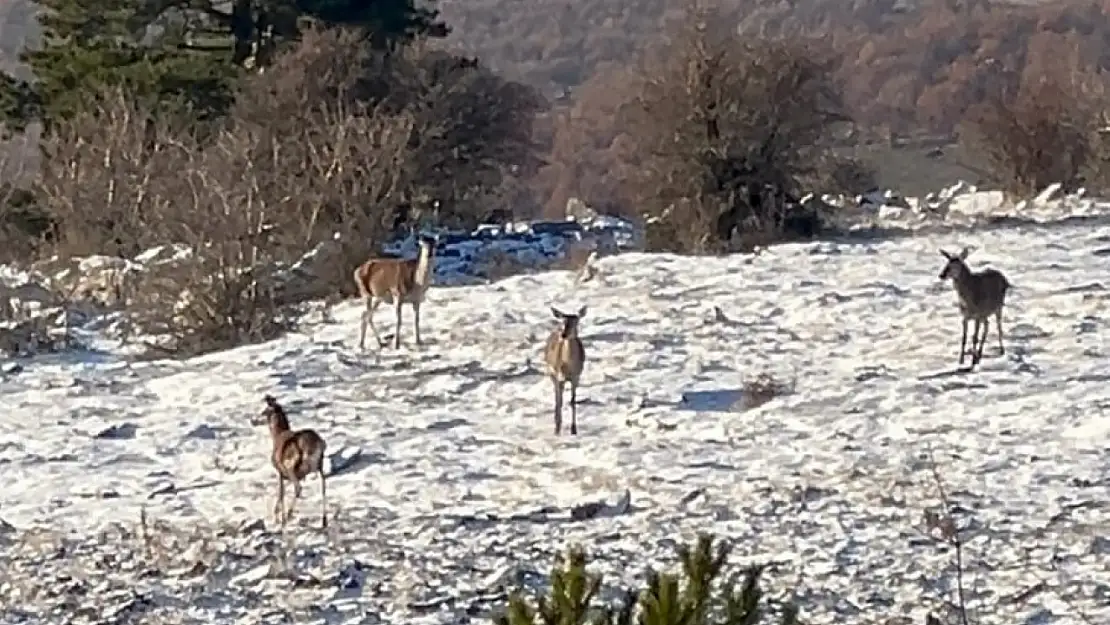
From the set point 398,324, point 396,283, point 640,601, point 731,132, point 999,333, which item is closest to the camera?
point 640,601

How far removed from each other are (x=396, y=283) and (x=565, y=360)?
157 inches

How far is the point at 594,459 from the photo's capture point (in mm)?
11875

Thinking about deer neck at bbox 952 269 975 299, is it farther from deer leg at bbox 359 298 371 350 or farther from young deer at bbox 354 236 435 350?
deer leg at bbox 359 298 371 350

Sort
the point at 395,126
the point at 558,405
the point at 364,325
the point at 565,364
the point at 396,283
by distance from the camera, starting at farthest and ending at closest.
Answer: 1. the point at 395,126
2. the point at 396,283
3. the point at 364,325
4. the point at 565,364
5. the point at 558,405

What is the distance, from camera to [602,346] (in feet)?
50.4

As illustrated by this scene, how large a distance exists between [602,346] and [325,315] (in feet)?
12.5

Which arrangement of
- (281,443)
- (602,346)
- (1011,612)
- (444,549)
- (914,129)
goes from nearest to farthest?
(1011,612) → (444,549) → (281,443) → (602,346) → (914,129)

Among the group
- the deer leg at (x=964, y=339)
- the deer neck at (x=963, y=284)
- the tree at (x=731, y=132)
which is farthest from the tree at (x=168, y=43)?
the deer leg at (x=964, y=339)

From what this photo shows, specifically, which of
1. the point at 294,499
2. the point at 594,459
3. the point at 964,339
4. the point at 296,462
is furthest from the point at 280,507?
the point at 964,339

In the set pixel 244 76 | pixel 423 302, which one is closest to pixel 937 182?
pixel 244 76

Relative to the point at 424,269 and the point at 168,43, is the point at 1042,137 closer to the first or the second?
the point at 424,269

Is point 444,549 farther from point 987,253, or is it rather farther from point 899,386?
point 987,253

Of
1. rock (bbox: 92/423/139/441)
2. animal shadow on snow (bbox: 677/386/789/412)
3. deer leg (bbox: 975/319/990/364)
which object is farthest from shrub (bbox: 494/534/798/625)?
deer leg (bbox: 975/319/990/364)

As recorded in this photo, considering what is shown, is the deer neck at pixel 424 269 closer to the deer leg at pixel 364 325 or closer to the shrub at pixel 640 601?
the deer leg at pixel 364 325
